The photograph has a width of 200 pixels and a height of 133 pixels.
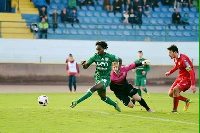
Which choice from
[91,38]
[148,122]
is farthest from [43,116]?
[91,38]

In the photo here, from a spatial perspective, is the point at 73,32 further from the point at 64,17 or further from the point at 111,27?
the point at 111,27

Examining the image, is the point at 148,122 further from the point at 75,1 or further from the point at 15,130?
the point at 75,1

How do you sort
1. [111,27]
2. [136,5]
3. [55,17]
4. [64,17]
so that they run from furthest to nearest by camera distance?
[136,5], [111,27], [64,17], [55,17]

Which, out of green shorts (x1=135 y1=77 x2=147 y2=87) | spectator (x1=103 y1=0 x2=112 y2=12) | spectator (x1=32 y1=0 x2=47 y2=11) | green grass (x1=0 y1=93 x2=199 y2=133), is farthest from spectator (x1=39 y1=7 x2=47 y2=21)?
green grass (x1=0 y1=93 x2=199 y2=133)

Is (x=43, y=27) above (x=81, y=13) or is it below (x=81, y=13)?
below

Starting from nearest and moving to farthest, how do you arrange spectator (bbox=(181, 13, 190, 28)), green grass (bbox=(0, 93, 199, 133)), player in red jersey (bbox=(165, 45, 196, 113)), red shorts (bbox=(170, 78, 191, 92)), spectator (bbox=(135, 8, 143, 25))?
green grass (bbox=(0, 93, 199, 133)) < player in red jersey (bbox=(165, 45, 196, 113)) < red shorts (bbox=(170, 78, 191, 92)) < spectator (bbox=(135, 8, 143, 25)) < spectator (bbox=(181, 13, 190, 28))

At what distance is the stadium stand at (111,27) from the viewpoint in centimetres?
3781

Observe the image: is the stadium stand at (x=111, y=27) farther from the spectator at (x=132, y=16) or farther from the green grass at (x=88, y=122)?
the green grass at (x=88, y=122)

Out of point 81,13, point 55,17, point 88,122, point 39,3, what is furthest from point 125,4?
point 88,122

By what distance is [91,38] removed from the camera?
38.0m

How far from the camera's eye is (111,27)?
38.3 meters

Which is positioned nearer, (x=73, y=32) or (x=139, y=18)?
(x=73, y=32)

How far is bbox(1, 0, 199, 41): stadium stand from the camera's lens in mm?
37812

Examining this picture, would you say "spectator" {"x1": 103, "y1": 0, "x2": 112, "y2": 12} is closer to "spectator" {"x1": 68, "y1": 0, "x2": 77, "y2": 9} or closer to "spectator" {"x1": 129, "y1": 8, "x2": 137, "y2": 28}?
"spectator" {"x1": 129, "y1": 8, "x2": 137, "y2": 28}
